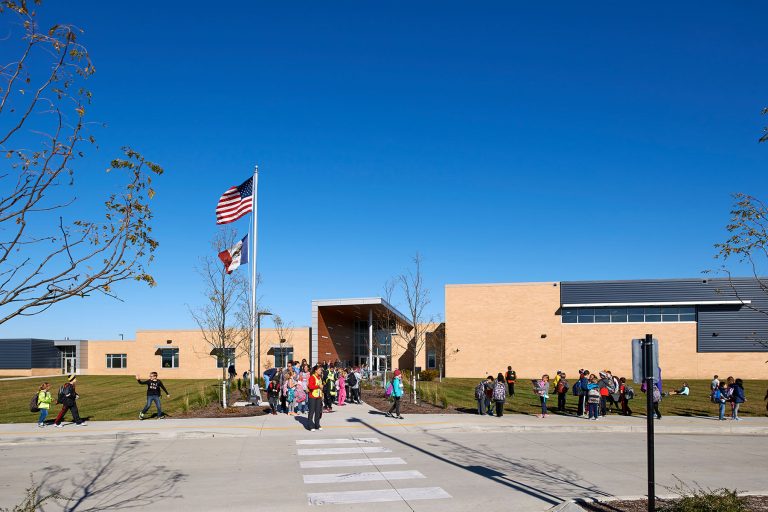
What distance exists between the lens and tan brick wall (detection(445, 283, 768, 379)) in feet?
151

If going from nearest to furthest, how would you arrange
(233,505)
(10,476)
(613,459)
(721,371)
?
1. (233,505)
2. (10,476)
3. (613,459)
4. (721,371)

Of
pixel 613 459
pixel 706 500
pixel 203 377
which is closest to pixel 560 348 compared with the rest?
pixel 203 377

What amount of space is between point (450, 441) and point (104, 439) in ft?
30.7

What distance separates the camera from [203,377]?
183 ft

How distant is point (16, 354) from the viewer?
67438 millimetres

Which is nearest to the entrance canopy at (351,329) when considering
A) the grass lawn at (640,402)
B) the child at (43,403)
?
the grass lawn at (640,402)

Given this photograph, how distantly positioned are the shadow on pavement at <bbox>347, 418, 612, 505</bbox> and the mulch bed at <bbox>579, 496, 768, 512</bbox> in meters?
0.67

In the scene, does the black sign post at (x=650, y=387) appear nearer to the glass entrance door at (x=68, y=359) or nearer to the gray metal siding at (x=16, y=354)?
the gray metal siding at (x=16, y=354)

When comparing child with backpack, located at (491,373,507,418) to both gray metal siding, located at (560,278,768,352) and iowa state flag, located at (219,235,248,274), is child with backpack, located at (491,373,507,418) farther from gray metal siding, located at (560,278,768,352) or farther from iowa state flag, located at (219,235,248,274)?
gray metal siding, located at (560,278,768,352)

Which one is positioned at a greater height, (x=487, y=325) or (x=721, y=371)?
(x=487, y=325)

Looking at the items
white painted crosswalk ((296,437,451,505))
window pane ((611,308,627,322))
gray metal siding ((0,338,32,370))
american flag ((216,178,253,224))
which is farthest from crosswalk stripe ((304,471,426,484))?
gray metal siding ((0,338,32,370))

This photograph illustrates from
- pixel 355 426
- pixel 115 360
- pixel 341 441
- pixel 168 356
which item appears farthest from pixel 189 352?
pixel 341 441

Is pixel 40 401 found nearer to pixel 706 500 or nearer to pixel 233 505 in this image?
pixel 233 505

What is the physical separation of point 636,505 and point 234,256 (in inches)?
748
